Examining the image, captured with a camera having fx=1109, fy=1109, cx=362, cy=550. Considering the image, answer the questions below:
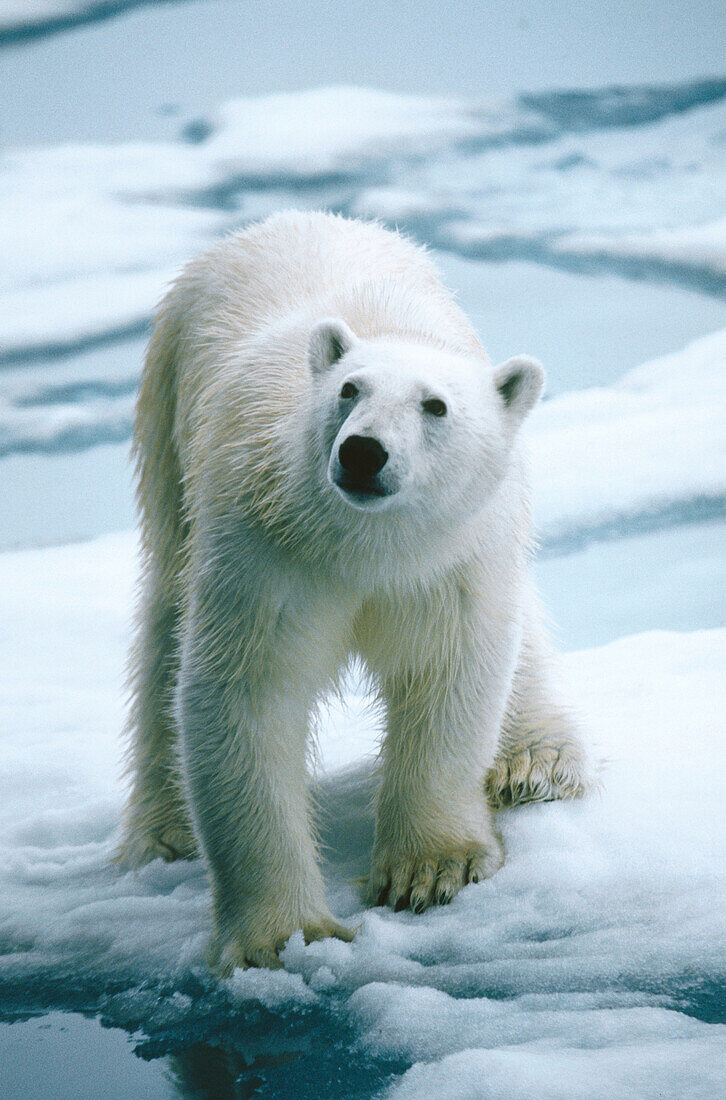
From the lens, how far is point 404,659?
8.55 feet

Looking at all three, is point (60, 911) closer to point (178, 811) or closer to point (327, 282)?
point (178, 811)

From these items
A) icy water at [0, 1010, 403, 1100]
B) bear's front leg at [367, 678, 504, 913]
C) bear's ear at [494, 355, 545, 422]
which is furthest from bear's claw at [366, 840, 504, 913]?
bear's ear at [494, 355, 545, 422]

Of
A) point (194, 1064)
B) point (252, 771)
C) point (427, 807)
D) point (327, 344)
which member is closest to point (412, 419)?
point (327, 344)

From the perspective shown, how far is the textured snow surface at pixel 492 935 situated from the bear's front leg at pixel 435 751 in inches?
3.2

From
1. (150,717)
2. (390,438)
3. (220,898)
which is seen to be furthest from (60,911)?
(390,438)

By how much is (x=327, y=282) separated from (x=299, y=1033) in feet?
5.76

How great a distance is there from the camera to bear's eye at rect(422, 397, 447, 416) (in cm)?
217

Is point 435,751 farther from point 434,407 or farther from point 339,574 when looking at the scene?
point 434,407

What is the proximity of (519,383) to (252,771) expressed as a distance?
101 centimetres

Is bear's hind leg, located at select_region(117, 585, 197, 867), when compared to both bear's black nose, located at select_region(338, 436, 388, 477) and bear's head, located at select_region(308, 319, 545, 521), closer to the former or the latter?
bear's head, located at select_region(308, 319, 545, 521)

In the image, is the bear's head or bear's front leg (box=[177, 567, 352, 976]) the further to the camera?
bear's front leg (box=[177, 567, 352, 976])

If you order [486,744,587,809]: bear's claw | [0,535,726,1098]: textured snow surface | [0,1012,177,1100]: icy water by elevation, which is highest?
[486,744,587,809]: bear's claw

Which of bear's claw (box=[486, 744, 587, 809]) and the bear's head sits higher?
the bear's head

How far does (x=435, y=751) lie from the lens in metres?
2.68
